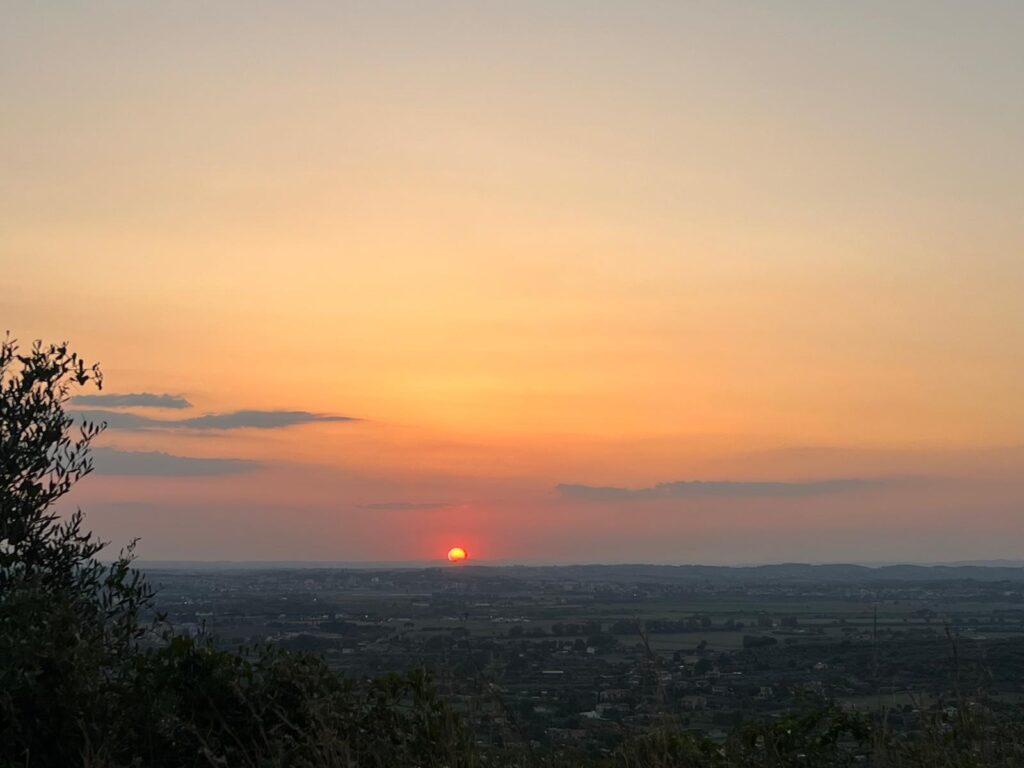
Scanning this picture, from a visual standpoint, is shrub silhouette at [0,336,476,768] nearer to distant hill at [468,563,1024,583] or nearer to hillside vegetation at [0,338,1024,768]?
hillside vegetation at [0,338,1024,768]

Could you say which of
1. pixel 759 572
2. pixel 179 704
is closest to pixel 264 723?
pixel 179 704

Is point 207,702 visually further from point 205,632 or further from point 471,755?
point 471,755

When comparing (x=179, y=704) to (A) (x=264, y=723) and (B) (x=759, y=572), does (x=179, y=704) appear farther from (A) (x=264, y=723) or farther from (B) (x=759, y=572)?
(B) (x=759, y=572)

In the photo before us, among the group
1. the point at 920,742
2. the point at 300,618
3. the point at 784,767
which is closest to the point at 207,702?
the point at 784,767

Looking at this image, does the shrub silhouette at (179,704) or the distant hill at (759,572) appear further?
the distant hill at (759,572)

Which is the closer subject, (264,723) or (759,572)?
(264,723)

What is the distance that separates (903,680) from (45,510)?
7.97 m

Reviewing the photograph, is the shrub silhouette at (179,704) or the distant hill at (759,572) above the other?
the shrub silhouette at (179,704)

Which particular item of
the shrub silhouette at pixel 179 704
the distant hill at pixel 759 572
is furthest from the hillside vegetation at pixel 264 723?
the distant hill at pixel 759 572

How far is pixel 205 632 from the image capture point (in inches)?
324

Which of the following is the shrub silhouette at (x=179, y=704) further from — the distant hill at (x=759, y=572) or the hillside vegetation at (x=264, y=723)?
the distant hill at (x=759, y=572)

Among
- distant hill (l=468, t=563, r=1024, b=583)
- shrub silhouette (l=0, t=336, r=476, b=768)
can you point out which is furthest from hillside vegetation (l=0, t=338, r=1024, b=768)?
distant hill (l=468, t=563, r=1024, b=583)

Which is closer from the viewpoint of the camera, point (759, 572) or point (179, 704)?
point (179, 704)

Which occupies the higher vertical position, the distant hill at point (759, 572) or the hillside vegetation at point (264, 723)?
the hillside vegetation at point (264, 723)
